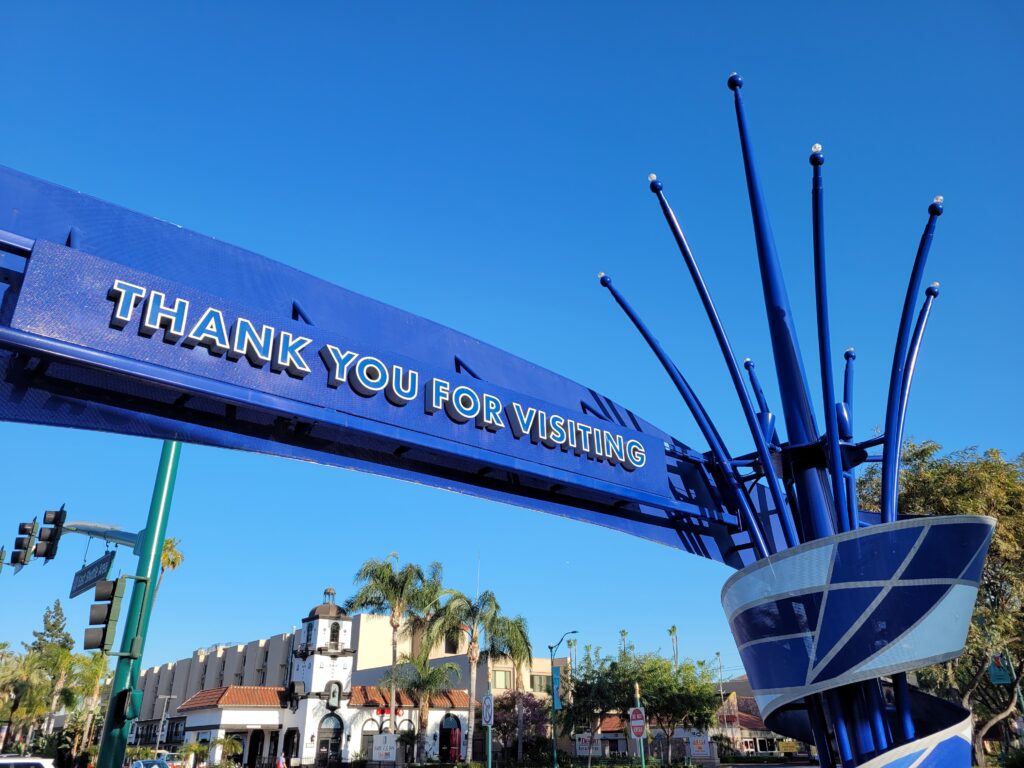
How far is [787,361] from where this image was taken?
40.8ft

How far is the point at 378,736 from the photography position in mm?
50125

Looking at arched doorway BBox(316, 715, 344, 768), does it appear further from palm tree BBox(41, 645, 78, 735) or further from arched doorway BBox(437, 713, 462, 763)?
palm tree BBox(41, 645, 78, 735)

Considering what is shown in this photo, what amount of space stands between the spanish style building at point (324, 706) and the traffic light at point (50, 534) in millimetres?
34200

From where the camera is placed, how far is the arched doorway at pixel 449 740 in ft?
171

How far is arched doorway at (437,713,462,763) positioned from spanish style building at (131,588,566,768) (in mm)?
63

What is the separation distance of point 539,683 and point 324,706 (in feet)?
65.1

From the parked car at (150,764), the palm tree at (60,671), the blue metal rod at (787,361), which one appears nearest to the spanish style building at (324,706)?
the palm tree at (60,671)

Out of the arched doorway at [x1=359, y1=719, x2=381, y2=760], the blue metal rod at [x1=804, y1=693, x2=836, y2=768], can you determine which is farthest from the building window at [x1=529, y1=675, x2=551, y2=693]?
the blue metal rod at [x1=804, y1=693, x2=836, y2=768]

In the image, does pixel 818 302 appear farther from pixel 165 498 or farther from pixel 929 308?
pixel 165 498

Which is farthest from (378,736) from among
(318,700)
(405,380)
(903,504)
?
(405,380)

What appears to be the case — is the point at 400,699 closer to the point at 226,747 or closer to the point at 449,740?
the point at 449,740

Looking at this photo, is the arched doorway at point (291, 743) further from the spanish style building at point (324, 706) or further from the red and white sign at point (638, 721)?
the red and white sign at point (638, 721)

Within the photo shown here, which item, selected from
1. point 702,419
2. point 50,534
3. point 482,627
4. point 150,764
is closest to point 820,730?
point 702,419

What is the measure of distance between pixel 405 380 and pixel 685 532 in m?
6.69
